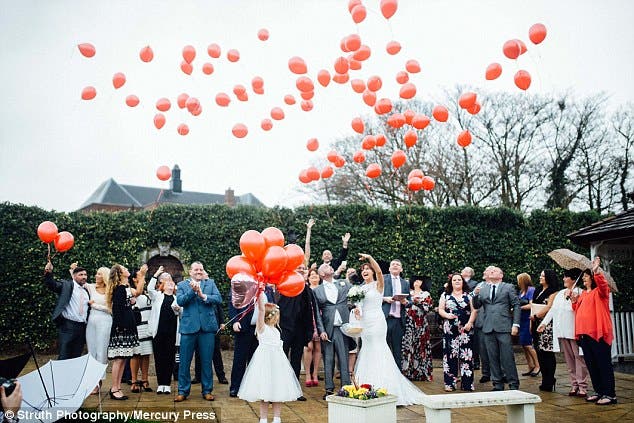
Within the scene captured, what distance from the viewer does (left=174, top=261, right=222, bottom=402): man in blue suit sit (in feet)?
23.1

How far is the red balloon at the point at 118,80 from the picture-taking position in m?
9.09

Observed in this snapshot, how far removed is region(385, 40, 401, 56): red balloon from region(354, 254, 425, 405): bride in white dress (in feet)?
13.8

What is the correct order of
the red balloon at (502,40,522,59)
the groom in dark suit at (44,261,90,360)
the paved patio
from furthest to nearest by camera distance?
the red balloon at (502,40,522,59) < the groom in dark suit at (44,261,90,360) < the paved patio

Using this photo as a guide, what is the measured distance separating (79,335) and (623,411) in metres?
Result: 7.20

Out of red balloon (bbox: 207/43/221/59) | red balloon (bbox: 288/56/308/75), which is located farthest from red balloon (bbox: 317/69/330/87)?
red balloon (bbox: 207/43/221/59)

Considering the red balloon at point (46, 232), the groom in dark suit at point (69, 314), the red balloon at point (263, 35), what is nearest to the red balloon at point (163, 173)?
the red balloon at point (46, 232)

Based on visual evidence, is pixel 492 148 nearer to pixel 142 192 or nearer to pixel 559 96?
pixel 559 96

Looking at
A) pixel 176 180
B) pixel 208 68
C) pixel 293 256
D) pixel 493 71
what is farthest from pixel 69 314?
pixel 176 180

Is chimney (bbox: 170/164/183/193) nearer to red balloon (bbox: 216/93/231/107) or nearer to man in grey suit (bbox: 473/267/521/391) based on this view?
red balloon (bbox: 216/93/231/107)

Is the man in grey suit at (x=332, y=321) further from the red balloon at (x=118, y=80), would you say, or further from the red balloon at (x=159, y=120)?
the red balloon at (x=118, y=80)

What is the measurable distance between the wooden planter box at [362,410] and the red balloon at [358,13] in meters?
5.90

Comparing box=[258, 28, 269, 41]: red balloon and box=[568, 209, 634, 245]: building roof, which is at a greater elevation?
box=[258, 28, 269, 41]: red balloon

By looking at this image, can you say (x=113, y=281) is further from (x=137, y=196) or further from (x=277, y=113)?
(x=137, y=196)

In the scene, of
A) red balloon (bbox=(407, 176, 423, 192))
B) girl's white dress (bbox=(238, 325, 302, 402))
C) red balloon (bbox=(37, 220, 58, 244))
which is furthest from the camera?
red balloon (bbox=(407, 176, 423, 192))
